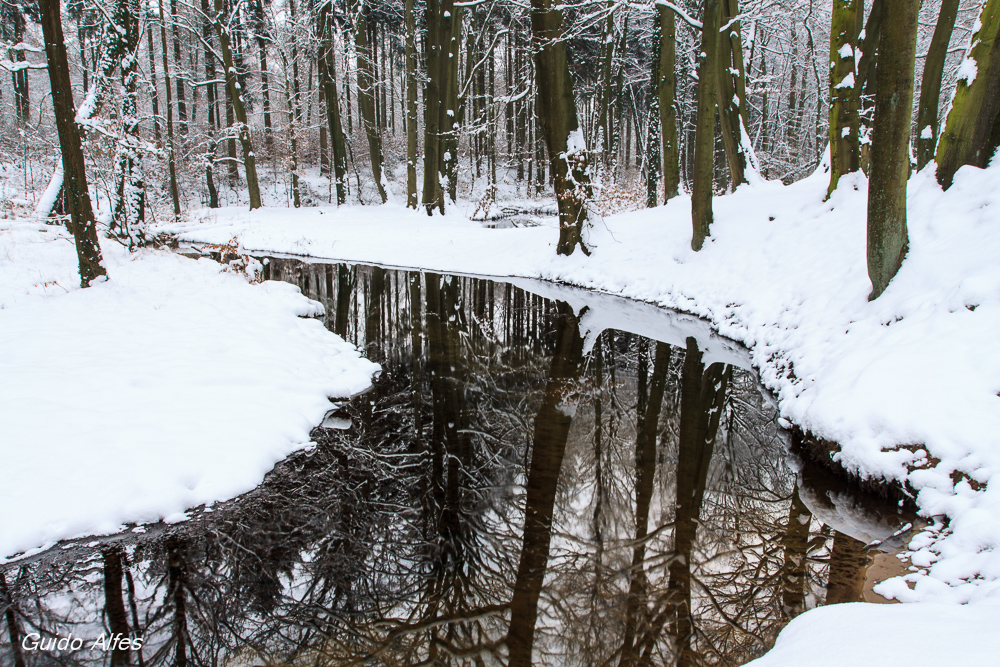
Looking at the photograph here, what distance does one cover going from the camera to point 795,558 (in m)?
4.10

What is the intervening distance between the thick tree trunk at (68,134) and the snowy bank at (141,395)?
0.69 meters

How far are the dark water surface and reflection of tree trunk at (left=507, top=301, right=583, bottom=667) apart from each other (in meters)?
0.02

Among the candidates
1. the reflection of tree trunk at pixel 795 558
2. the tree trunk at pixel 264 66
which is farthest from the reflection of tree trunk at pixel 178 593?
the tree trunk at pixel 264 66

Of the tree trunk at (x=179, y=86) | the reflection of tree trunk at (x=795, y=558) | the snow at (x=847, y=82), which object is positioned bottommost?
the reflection of tree trunk at (x=795, y=558)

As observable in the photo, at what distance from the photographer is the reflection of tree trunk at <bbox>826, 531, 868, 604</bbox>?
364 centimetres

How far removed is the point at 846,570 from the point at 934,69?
9.74 meters

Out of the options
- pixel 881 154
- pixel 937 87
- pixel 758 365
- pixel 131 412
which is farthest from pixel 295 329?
pixel 937 87

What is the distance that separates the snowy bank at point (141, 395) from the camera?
14.0 feet

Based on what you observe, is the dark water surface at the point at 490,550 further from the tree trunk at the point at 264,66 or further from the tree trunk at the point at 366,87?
the tree trunk at the point at 264,66

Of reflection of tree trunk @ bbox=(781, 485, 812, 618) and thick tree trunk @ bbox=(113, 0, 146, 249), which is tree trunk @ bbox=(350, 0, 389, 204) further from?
reflection of tree trunk @ bbox=(781, 485, 812, 618)

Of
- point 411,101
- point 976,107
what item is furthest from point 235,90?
point 976,107

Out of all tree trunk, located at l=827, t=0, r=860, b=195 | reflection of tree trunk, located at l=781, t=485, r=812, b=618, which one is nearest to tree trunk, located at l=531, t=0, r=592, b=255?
tree trunk, located at l=827, t=0, r=860, b=195

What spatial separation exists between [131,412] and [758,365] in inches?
279

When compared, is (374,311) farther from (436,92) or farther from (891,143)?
(436,92)
